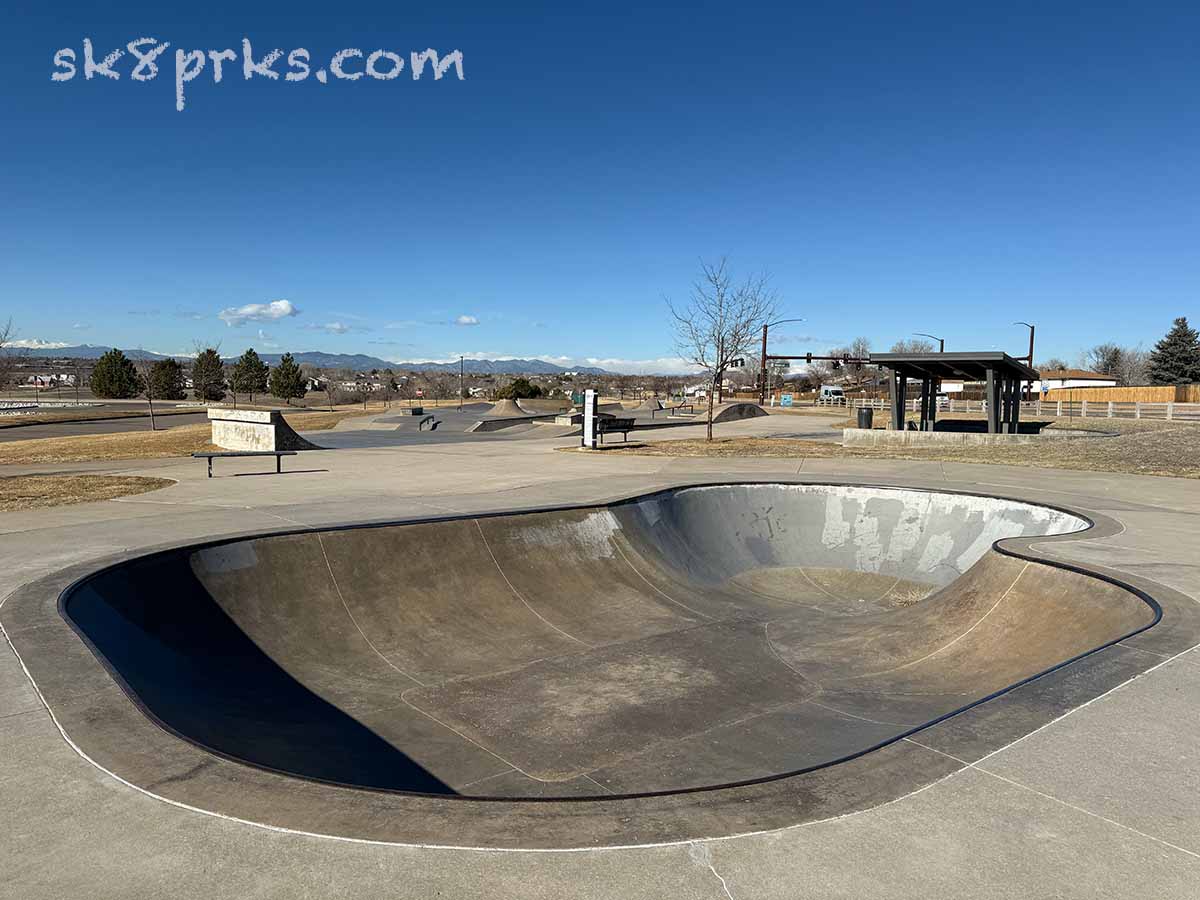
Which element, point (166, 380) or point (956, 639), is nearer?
point (956, 639)

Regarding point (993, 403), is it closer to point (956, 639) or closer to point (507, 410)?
point (956, 639)

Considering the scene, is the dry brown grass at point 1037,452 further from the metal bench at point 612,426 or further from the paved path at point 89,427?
the paved path at point 89,427

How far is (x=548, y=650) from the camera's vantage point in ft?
26.7

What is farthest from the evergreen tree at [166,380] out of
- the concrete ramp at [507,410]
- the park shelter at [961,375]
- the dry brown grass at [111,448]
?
the park shelter at [961,375]

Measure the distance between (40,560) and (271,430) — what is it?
15253mm

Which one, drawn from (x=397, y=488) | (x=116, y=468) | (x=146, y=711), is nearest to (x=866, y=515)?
(x=397, y=488)

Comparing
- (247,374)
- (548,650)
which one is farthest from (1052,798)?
(247,374)

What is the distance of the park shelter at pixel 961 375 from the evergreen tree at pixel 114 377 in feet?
221

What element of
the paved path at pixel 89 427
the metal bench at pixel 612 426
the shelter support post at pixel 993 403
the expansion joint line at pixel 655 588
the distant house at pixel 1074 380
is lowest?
the expansion joint line at pixel 655 588

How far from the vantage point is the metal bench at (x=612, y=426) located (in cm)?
2488

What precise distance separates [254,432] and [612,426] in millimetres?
11844

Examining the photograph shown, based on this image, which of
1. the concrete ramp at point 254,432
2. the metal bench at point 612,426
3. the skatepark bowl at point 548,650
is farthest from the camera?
the metal bench at point 612,426

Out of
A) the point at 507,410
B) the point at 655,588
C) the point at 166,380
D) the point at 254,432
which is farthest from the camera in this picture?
the point at 166,380

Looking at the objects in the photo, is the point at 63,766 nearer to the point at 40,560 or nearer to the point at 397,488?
the point at 40,560
